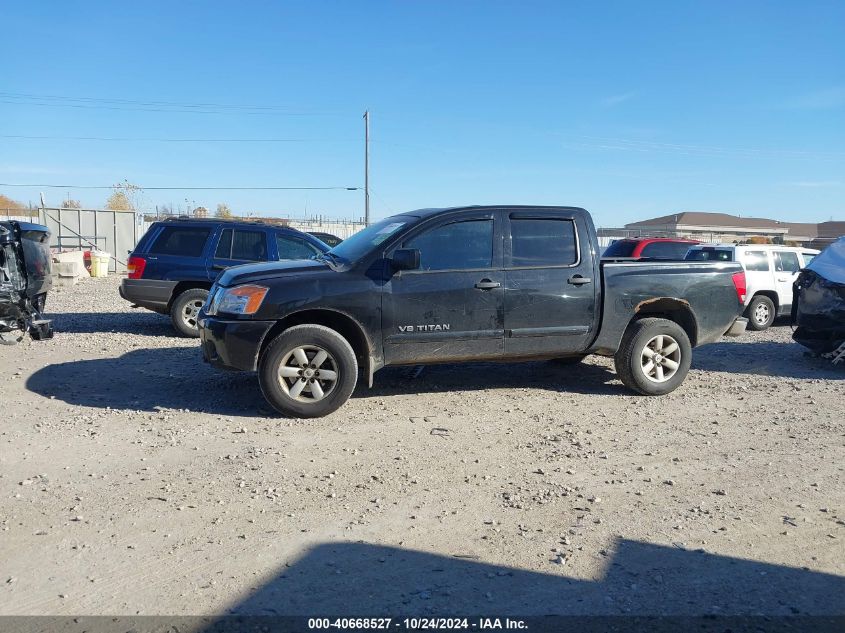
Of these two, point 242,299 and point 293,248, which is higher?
point 293,248

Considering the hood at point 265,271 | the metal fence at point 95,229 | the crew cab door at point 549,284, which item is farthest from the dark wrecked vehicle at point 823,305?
the metal fence at point 95,229

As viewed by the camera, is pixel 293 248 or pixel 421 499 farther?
pixel 293 248

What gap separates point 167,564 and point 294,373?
268cm

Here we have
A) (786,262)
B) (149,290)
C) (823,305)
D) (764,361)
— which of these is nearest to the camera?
(823,305)

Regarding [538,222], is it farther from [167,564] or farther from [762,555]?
[167,564]

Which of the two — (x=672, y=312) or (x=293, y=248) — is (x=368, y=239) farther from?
(x=293, y=248)

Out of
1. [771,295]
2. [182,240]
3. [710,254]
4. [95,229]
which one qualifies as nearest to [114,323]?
[182,240]

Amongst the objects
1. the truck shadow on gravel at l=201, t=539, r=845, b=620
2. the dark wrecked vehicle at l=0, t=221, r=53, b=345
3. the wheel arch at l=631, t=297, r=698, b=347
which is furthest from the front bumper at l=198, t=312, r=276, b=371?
the wheel arch at l=631, t=297, r=698, b=347

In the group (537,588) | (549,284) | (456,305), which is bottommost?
(537,588)

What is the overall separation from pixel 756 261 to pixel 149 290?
435 inches

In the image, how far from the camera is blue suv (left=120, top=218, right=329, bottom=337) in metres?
10.5

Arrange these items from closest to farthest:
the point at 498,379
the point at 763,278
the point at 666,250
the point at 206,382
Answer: the point at 206,382
the point at 498,379
the point at 763,278
the point at 666,250

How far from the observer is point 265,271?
21.0 ft

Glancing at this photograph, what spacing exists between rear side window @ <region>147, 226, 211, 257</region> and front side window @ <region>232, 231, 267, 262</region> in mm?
455
